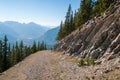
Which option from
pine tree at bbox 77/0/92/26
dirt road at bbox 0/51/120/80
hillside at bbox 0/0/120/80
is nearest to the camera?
dirt road at bbox 0/51/120/80

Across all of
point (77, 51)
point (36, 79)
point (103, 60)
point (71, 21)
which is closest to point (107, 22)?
point (77, 51)

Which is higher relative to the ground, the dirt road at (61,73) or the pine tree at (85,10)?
the pine tree at (85,10)

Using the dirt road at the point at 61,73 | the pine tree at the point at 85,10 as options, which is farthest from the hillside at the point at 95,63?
the pine tree at the point at 85,10

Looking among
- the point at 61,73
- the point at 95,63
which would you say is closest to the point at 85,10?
the point at 95,63

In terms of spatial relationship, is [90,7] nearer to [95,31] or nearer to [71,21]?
[71,21]

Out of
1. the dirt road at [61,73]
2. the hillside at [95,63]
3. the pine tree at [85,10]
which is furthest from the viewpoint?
the pine tree at [85,10]

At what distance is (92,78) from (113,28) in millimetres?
16112

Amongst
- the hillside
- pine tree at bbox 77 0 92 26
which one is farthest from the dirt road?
pine tree at bbox 77 0 92 26

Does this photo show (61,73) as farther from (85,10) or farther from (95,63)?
(85,10)

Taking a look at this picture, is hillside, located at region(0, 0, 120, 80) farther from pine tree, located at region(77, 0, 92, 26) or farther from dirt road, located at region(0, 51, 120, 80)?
pine tree, located at region(77, 0, 92, 26)

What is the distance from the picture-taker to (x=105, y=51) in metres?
35.0

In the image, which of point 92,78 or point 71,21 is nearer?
point 92,78

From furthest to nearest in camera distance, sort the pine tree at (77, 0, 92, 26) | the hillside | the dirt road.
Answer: the pine tree at (77, 0, 92, 26) < the hillside < the dirt road

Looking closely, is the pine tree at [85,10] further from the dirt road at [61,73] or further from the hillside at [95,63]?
the dirt road at [61,73]
